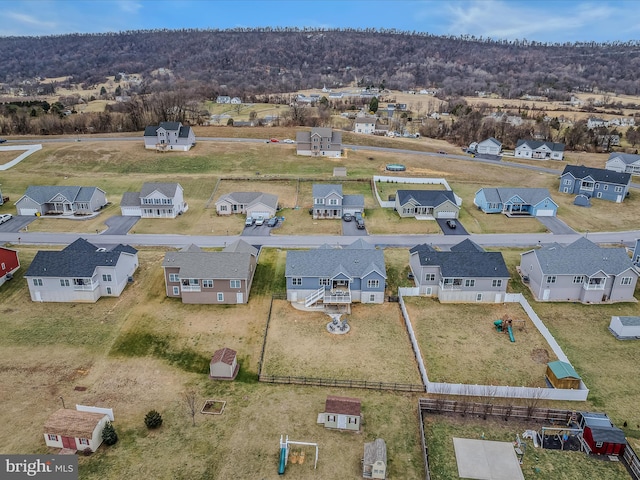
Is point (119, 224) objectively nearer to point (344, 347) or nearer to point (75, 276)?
point (75, 276)

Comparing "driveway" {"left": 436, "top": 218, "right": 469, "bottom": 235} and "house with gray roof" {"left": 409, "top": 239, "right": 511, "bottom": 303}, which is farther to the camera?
"driveway" {"left": 436, "top": 218, "right": 469, "bottom": 235}

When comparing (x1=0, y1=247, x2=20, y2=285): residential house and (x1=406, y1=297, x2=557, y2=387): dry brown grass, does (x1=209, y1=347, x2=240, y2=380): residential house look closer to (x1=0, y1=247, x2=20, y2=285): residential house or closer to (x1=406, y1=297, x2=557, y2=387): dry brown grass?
(x1=406, y1=297, x2=557, y2=387): dry brown grass

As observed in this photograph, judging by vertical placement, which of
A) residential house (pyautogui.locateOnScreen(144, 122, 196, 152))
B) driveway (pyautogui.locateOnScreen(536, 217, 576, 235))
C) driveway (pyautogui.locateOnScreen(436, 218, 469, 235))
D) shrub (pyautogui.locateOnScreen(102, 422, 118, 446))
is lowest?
shrub (pyautogui.locateOnScreen(102, 422, 118, 446))

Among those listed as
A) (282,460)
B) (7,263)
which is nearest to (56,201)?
(7,263)

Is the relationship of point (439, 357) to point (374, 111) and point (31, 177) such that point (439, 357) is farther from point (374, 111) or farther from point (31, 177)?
point (374, 111)

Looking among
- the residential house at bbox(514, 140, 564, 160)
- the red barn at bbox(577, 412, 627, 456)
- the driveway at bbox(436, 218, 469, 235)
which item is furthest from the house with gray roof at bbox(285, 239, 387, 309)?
the residential house at bbox(514, 140, 564, 160)

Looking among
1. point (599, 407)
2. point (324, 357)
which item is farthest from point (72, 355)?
point (599, 407)
